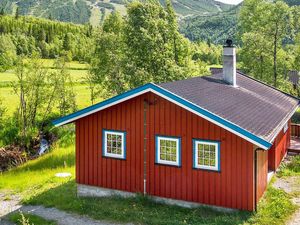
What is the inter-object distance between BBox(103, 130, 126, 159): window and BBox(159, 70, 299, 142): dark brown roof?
2690 mm

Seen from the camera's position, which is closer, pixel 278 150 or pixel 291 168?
pixel 278 150

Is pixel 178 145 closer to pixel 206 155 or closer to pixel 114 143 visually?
pixel 206 155

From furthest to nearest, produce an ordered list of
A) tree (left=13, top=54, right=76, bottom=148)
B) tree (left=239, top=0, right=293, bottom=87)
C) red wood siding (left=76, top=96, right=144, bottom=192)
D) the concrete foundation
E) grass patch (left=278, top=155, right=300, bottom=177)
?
tree (left=239, top=0, right=293, bottom=87) → tree (left=13, top=54, right=76, bottom=148) → grass patch (left=278, top=155, right=300, bottom=177) → red wood siding (left=76, top=96, right=144, bottom=192) → the concrete foundation

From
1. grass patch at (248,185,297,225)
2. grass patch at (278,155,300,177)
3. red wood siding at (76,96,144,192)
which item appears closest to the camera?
grass patch at (248,185,297,225)

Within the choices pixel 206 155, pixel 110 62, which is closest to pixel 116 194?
pixel 206 155

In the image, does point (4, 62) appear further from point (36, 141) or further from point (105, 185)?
point (105, 185)

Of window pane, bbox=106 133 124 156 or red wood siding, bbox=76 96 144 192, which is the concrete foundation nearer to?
red wood siding, bbox=76 96 144 192

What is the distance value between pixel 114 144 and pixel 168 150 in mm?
2345

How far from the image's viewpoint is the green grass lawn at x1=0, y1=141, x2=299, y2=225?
13.8 m

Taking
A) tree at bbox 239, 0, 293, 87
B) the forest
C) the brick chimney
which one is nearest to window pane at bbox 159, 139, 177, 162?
the brick chimney

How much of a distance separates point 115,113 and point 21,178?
7.84m

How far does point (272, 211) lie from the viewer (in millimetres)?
14289

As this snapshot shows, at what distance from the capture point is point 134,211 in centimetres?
1480

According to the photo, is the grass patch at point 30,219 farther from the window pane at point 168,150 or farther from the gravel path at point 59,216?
the window pane at point 168,150
